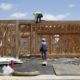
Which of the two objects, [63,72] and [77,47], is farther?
[77,47]

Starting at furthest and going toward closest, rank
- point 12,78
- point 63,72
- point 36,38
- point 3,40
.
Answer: point 36,38 → point 3,40 → point 63,72 → point 12,78

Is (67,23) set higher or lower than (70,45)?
higher

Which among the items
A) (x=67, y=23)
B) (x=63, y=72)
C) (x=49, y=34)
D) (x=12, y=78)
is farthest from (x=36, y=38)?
(x=12, y=78)

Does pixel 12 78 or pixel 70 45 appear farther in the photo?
pixel 70 45

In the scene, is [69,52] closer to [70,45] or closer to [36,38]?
[70,45]

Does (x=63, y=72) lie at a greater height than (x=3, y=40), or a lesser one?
lesser

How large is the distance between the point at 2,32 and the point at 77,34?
6.30m

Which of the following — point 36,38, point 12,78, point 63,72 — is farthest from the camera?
point 36,38

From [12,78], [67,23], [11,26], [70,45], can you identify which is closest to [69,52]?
[70,45]

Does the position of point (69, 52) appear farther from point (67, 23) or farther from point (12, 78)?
point (12, 78)

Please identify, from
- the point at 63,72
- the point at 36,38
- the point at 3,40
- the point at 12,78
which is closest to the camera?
the point at 12,78

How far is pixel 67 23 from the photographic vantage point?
28.7 metres

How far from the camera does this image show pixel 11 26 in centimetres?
2725

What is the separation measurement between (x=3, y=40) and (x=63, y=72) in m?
9.96
